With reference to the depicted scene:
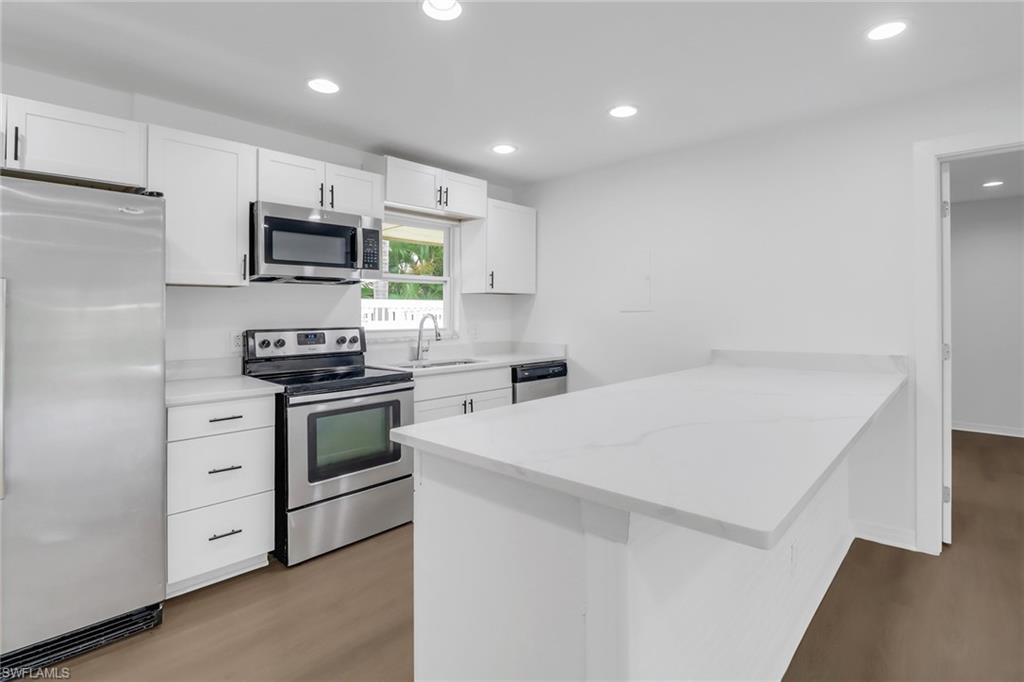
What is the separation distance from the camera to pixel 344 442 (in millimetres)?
2838

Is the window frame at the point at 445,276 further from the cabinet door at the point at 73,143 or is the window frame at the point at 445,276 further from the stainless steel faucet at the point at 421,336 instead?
the cabinet door at the point at 73,143

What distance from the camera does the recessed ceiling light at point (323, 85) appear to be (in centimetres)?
253

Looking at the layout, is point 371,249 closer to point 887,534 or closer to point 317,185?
point 317,185

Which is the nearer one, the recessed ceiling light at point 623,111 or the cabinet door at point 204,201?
the cabinet door at point 204,201

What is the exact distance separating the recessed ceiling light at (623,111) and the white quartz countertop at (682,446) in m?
1.61

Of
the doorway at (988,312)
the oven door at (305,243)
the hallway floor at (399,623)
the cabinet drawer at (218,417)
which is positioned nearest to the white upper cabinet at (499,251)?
the oven door at (305,243)

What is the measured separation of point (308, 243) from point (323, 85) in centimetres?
82

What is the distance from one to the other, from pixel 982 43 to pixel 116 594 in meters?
4.16

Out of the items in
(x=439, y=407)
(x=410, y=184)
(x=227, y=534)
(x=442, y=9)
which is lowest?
(x=227, y=534)

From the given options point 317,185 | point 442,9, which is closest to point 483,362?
point 317,185

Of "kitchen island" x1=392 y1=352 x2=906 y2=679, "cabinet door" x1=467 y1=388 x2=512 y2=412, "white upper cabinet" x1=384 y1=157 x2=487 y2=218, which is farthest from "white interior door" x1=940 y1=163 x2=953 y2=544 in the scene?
"white upper cabinet" x1=384 y1=157 x2=487 y2=218

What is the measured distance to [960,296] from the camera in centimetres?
536

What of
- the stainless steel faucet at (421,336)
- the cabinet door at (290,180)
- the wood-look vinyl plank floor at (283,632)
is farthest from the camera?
the stainless steel faucet at (421,336)

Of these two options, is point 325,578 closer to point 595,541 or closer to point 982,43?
point 595,541
